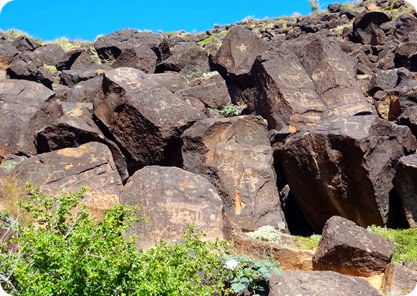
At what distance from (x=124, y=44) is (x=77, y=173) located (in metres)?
20.5

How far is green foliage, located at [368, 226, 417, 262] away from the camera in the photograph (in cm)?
884

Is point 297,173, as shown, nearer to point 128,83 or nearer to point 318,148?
point 318,148

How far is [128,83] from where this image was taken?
13023mm

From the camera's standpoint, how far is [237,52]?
20578 millimetres

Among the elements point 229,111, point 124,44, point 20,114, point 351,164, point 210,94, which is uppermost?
point 124,44

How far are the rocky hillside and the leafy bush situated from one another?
756 millimetres

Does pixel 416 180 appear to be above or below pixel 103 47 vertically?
→ below

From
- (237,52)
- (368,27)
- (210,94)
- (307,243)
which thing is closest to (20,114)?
(210,94)

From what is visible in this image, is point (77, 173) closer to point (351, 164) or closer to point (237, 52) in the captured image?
A: point (351, 164)

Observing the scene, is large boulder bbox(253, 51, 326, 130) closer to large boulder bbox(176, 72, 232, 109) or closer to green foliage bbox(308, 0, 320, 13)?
large boulder bbox(176, 72, 232, 109)

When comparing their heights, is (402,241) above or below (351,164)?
below

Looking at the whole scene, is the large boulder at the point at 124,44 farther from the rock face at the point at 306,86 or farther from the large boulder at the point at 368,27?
the large boulder at the point at 368,27

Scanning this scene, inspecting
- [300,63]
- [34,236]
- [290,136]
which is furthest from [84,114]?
[34,236]

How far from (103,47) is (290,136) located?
20.4m
